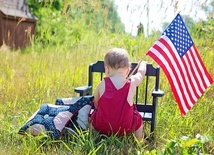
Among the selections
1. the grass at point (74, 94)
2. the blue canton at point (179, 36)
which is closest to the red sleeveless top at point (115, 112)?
the grass at point (74, 94)

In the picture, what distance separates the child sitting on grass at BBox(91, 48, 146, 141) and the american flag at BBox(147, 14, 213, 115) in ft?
1.06

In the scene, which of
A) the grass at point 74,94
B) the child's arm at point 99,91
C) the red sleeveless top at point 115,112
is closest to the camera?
the grass at point 74,94

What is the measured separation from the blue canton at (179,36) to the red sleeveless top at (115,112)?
644mm

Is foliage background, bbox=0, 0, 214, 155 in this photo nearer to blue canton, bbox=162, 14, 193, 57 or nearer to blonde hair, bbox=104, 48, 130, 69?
blonde hair, bbox=104, 48, 130, 69

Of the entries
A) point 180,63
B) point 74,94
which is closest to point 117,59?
point 180,63

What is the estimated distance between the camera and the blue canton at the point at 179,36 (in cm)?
428

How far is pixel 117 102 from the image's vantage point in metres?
4.02

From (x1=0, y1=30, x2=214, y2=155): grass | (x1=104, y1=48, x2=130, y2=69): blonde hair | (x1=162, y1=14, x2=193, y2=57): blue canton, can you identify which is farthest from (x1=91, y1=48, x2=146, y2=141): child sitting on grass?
(x1=162, y1=14, x2=193, y2=57): blue canton

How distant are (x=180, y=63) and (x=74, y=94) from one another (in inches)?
77.1

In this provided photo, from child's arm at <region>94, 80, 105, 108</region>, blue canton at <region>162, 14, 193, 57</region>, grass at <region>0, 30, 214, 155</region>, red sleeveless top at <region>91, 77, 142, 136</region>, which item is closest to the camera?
grass at <region>0, 30, 214, 155</region>

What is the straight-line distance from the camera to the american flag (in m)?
4.21

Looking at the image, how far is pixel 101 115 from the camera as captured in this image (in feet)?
13.3

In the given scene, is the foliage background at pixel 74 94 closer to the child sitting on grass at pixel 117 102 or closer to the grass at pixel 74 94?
the grass at pixel 74 94

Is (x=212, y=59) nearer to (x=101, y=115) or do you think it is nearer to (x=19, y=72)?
(x=101, y=115)
